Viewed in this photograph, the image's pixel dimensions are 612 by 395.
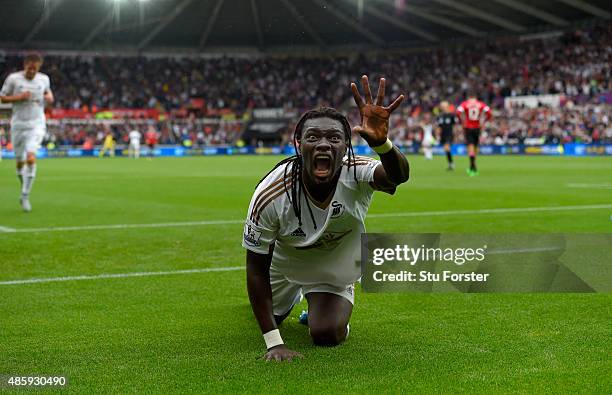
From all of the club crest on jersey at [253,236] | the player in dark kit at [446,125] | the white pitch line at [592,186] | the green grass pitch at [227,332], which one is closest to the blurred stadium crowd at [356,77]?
the player in dark kit at [446,125]

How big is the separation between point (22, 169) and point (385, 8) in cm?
4874

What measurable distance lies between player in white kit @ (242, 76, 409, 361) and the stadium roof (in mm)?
51178

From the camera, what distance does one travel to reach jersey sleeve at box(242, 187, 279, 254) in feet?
15.4

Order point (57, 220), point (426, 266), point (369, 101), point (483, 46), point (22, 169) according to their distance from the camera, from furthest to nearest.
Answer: point (483, 46), point (22, 169), point (57, 220), point (426, 266), point (369, 101)

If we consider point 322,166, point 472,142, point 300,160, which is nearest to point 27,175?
point 300,160

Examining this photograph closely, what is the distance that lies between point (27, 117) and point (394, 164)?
416 inches

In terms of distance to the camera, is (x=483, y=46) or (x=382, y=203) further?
(x=483, y=46)

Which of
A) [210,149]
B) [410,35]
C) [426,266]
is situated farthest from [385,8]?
[426,266]

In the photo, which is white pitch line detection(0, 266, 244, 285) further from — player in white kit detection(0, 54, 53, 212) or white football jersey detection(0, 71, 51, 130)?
white football jersey detection(0, 71, 51, 130)

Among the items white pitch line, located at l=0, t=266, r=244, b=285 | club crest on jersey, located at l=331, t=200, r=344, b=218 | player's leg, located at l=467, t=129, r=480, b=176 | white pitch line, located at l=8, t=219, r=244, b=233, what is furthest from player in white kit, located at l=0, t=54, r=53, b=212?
player's leg, located at l=467, t=129, r=480, b=176

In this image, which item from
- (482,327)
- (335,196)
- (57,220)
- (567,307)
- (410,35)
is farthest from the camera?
(410,35)

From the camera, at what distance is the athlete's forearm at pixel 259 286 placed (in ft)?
15.4

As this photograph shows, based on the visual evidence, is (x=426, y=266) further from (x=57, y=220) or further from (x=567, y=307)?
(x=57, y=220)

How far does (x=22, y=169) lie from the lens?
13.8 metres
